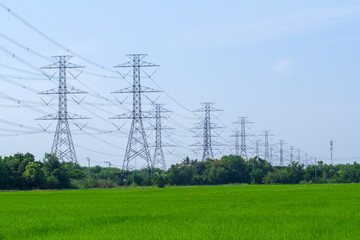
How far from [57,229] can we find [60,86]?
1899 inches

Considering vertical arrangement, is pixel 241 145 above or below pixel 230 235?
above

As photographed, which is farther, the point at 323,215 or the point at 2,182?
the point at 2,182

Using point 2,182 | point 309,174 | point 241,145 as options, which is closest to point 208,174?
point 241,145

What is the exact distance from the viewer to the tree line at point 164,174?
69.6 meters

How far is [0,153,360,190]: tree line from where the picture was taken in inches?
2739

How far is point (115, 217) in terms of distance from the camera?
70.3 ft

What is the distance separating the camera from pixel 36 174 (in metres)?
68.6

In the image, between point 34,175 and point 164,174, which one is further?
point 164,174

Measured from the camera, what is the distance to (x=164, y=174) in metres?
82.3

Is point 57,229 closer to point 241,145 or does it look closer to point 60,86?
point 60,86

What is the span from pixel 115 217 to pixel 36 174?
50563mm

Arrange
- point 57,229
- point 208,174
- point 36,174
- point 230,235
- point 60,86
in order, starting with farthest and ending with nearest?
point 208,174 → point 36,174 → point 60,86 → point 57,229 → point 230,235

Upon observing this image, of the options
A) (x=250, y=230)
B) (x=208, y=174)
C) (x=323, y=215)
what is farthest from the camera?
(x=208, y=174)

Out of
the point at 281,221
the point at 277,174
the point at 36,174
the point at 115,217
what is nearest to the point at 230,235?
the point at 281,221
